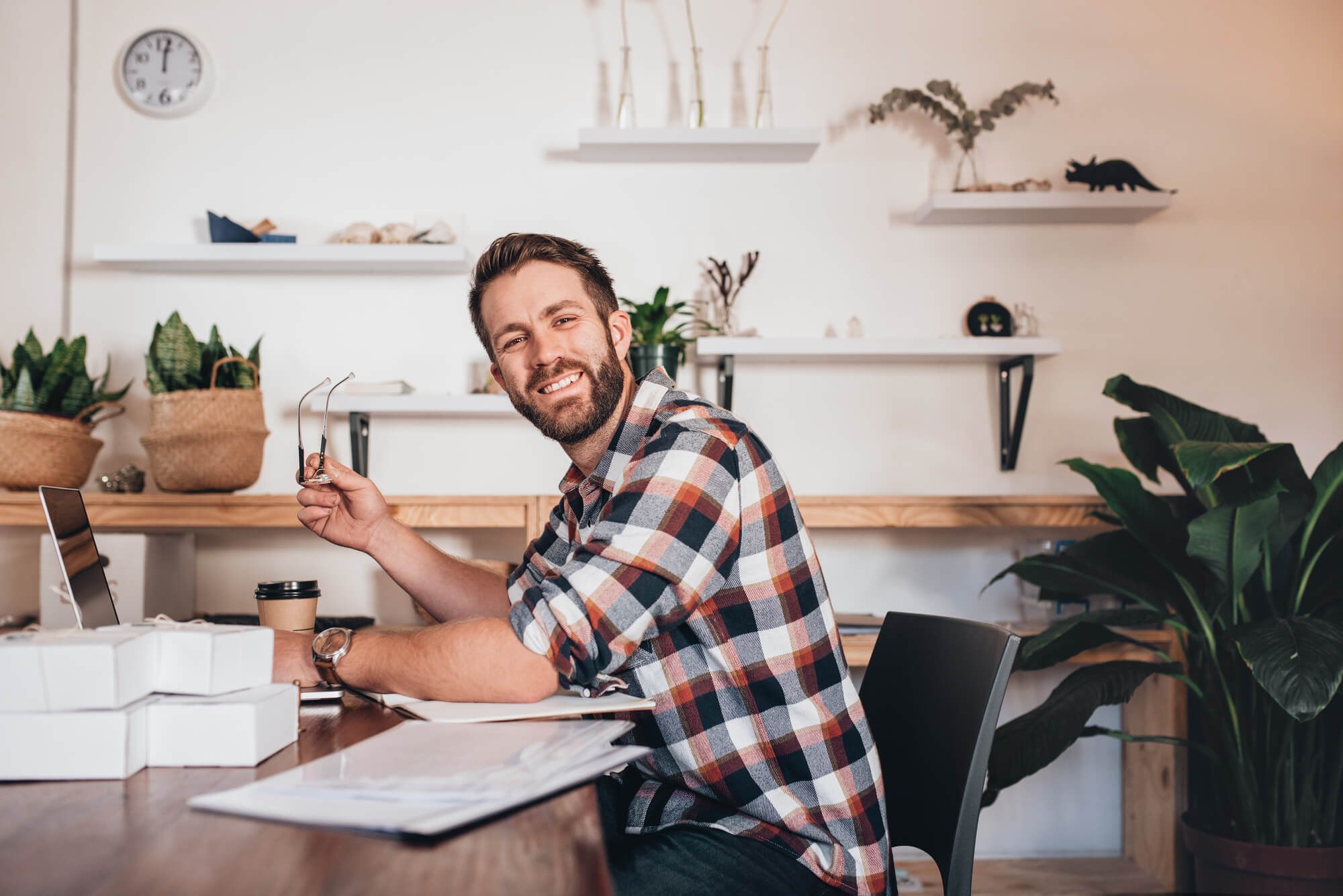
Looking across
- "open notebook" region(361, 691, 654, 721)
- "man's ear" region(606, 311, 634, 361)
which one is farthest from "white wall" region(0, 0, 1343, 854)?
"open notebook" region(361, 691, 654, 721)

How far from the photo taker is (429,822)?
0.56m

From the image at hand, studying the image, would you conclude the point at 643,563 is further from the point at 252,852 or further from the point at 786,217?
the point at 786,217

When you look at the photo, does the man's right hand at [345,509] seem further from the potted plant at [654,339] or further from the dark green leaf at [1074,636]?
the dark green leaf at [1074,636]

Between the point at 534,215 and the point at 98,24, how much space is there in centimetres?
136

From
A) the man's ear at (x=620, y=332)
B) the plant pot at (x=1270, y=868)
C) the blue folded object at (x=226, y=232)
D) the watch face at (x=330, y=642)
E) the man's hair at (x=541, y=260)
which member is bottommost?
the plant pot at (x=1270, y=868)

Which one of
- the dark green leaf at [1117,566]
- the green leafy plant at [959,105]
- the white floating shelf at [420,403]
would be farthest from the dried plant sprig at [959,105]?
the white floating shelf at [420,403]

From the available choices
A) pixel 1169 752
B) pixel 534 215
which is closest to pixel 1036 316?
pixel 1169 752

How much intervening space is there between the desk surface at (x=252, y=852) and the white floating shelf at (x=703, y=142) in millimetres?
2088

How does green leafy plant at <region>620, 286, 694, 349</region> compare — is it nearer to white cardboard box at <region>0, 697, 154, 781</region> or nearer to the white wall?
the white wall

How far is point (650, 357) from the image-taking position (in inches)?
92.3

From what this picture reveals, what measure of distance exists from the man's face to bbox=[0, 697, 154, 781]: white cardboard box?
71 cm

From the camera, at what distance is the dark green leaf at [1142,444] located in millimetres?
2066

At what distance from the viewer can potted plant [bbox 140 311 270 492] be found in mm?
2223

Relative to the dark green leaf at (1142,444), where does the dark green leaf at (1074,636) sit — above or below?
below
